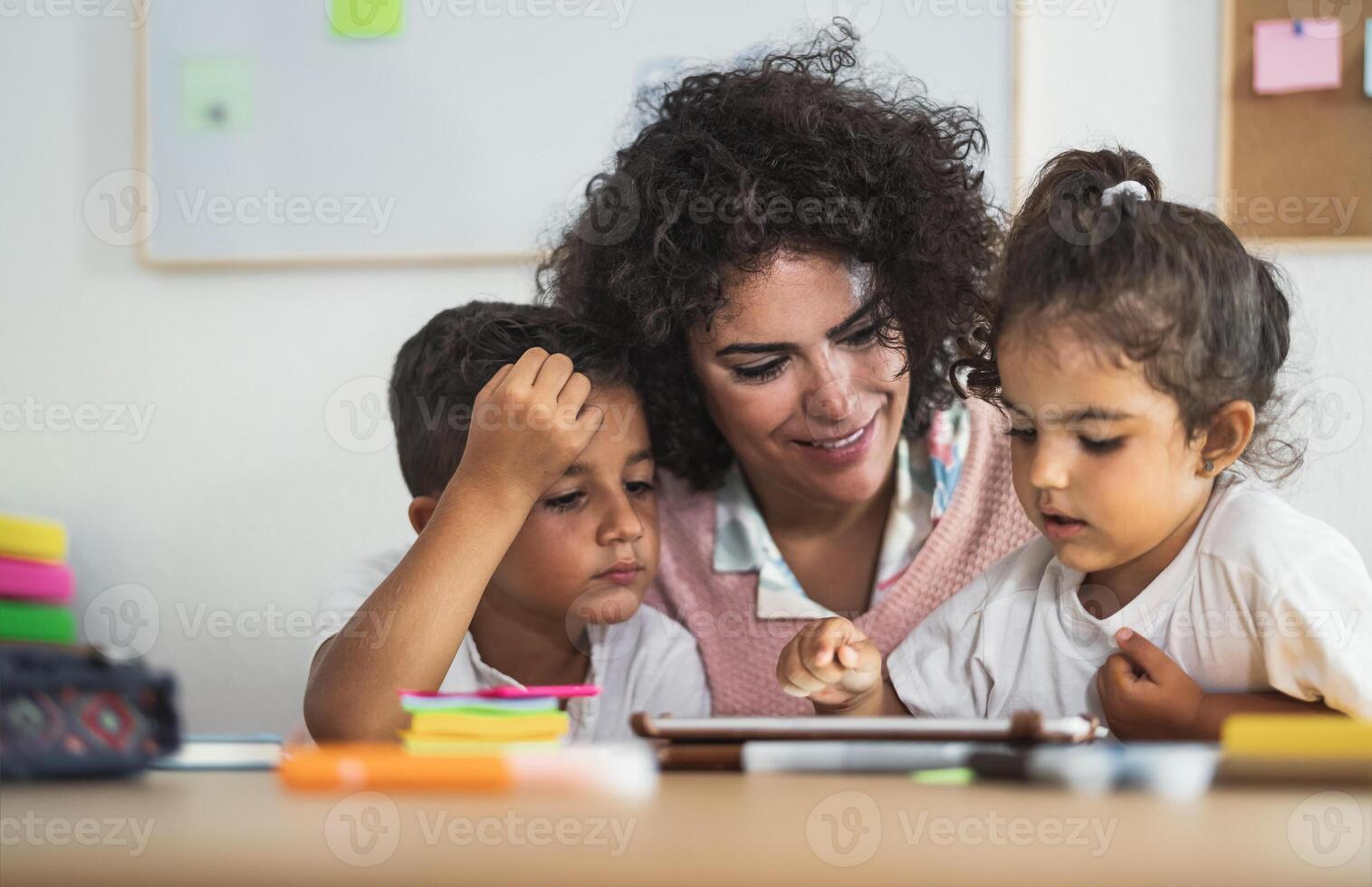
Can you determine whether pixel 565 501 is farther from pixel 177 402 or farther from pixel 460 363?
pixel 177 402

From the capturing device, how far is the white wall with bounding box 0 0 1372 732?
184 cm

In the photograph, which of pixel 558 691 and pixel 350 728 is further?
pixel 350 728

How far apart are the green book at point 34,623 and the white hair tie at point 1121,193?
0.81m

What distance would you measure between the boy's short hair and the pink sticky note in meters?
0.97

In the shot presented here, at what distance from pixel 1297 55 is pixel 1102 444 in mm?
976

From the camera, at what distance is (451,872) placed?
0.39m

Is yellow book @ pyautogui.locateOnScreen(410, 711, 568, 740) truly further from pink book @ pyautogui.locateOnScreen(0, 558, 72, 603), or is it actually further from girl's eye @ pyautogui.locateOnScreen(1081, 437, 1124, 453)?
girl's eye @ pyautogui.locateOnScreen(1081, 437, 1124, 453)

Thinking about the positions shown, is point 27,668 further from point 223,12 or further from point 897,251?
point 223,12

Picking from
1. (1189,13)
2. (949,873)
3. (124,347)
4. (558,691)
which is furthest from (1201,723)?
(124,347)

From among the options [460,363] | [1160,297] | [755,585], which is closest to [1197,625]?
[1160,297]

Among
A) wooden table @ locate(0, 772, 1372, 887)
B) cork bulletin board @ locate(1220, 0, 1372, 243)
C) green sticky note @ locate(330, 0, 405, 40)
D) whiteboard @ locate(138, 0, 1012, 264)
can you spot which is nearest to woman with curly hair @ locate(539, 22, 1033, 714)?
whiteboard @ locate(138, 0, 1012, 264)

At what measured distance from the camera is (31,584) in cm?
70

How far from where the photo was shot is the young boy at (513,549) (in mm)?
1032

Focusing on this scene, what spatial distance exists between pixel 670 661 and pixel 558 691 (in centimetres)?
64
